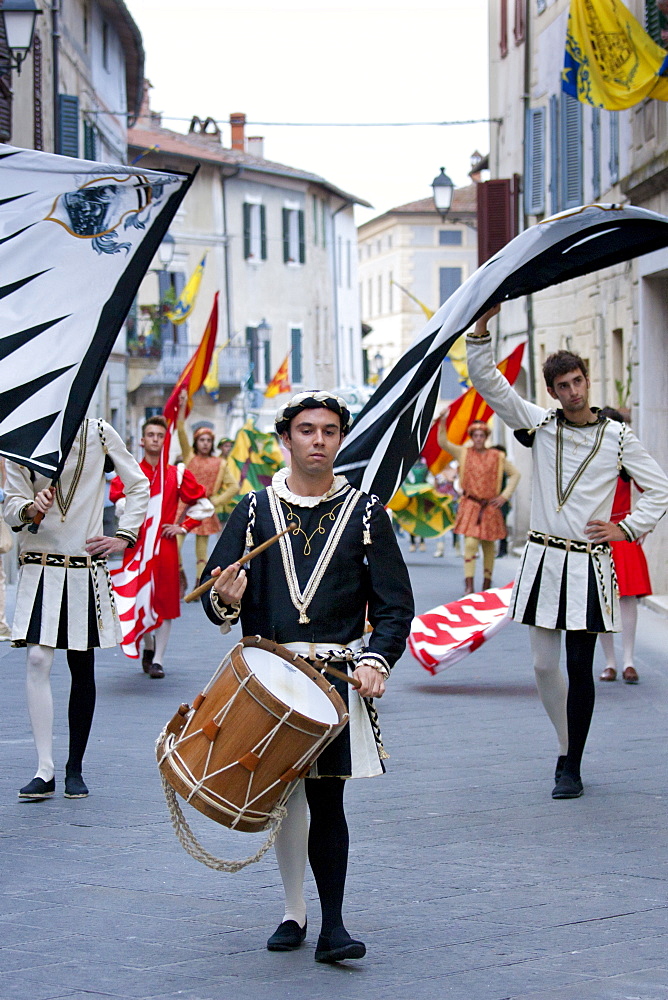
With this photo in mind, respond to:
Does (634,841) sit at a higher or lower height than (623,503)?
lower

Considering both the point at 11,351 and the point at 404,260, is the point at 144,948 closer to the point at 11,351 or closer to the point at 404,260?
the point at 11,351

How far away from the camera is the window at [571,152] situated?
71.2 ft

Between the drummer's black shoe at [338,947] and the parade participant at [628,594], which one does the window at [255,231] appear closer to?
the parade participant at [628,594]

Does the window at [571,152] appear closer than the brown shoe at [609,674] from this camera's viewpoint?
No

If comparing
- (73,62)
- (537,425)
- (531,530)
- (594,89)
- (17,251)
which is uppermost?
(73,62)

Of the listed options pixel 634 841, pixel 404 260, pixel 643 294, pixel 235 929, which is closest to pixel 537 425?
pixel 634 841

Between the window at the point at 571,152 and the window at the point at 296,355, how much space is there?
33.7m

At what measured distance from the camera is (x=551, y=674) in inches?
276

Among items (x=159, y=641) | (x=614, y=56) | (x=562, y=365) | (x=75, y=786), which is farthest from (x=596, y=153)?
(x=75, y=786)

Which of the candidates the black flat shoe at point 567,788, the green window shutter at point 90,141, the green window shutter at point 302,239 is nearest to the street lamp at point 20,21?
the black flat shoe at point 567,788

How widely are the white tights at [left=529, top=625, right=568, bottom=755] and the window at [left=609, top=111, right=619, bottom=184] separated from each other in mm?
12742

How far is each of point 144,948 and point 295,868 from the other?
1.75 ft

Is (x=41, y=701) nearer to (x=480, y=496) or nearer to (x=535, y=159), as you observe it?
(x=480, y=496)

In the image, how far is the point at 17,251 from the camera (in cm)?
667
